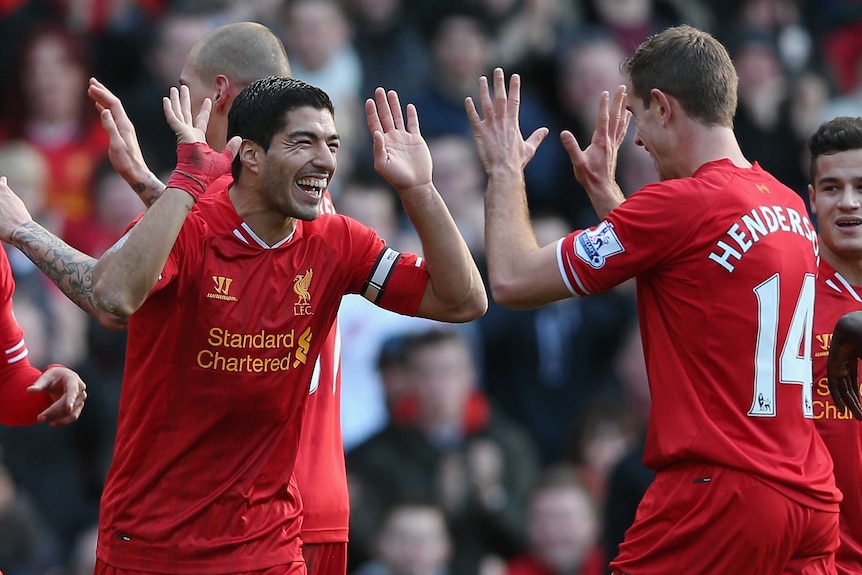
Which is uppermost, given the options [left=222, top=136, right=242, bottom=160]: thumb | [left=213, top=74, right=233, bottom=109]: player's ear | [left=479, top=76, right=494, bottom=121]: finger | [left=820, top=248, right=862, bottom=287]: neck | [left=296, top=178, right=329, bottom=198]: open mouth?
[left=213, top=74, right=233, bottom=109]: player's ear

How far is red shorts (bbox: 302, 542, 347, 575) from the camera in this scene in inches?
241

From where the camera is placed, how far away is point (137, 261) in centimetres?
521

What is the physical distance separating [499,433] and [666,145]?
4.70 m

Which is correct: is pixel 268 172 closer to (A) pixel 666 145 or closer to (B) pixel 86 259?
(B) pixel 86 259

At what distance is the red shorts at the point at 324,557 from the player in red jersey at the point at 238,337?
42 cm

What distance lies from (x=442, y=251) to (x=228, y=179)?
988mm

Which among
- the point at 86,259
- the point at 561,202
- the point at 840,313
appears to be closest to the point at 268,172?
the point at 86,259

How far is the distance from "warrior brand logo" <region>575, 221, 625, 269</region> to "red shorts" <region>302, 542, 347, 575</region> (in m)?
1.65

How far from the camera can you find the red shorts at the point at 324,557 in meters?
6.13

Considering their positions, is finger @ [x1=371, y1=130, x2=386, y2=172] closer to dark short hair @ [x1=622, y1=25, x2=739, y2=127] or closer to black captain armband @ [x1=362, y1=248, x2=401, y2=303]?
black captain armband @ [x1=362, y1=248, x2=401, y2=303]

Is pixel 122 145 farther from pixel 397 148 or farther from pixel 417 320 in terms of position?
pixel 417 320

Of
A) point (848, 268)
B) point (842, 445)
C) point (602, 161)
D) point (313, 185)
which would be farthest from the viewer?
point (848, 268)

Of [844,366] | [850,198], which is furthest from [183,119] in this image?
[850,198]

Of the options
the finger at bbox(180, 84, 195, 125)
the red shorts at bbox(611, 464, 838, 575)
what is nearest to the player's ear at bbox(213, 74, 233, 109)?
the finger at bbox(180, 84, 195, 125)
